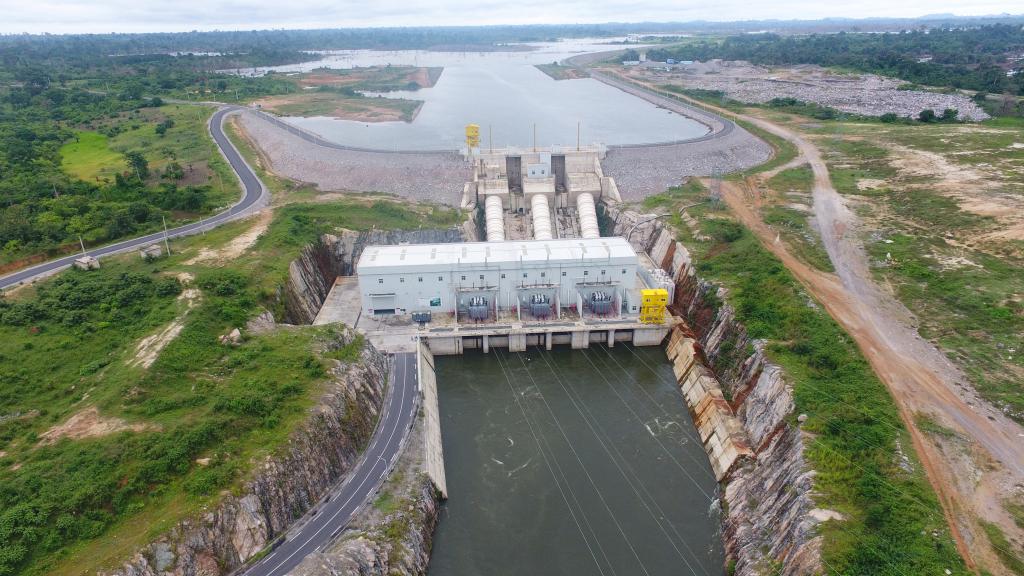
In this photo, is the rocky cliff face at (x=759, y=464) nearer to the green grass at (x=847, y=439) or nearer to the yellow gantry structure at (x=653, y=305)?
the green grass at (x=847, y=439)

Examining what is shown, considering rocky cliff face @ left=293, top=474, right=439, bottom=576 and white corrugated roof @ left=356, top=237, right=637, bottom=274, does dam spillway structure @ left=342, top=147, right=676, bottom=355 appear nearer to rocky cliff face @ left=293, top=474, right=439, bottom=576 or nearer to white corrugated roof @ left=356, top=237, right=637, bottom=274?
white corrugated roof @ left=356, top=237, right=637, bottom=274

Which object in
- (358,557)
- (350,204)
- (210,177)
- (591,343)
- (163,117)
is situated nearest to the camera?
(358,557)

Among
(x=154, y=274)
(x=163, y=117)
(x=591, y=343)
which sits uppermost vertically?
(x=163, y=117)

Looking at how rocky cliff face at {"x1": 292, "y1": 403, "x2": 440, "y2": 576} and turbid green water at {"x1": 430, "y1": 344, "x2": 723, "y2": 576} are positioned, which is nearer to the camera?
rocky cliff face at {"x1": 292, "y1": 403, "x2": 440, "y2": 576}

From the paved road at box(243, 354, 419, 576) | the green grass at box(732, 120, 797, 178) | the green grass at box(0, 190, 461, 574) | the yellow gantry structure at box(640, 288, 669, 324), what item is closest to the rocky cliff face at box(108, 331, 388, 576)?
the paved road at box(243, 354, 419, 576)

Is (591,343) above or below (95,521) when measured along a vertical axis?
below

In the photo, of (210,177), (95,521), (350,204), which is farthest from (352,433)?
(210,177)

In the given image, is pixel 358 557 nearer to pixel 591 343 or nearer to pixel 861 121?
pixel 591 343

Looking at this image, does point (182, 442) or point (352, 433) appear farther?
point (352, 433)
